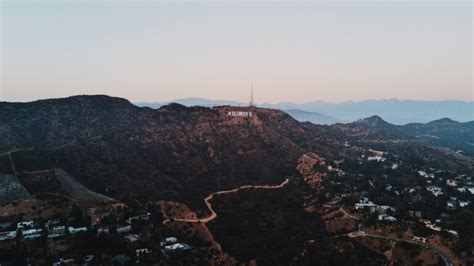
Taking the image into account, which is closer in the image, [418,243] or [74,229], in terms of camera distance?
[418,243]

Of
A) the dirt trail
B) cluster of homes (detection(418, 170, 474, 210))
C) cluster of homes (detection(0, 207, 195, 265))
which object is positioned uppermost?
the dirt trail

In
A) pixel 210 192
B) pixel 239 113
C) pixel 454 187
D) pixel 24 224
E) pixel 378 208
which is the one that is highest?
pixel 239 113

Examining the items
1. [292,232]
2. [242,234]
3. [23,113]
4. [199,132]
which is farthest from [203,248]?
[23,113]

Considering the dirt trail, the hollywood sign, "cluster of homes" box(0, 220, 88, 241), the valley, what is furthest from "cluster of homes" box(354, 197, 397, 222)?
the hollywood sign

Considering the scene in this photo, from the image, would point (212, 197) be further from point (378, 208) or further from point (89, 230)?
point (378, 208)

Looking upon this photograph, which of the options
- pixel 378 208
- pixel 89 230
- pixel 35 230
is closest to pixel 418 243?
pixel 378 208

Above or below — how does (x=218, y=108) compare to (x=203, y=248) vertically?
above

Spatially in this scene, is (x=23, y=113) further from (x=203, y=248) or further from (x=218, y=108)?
(x=203, y=248)

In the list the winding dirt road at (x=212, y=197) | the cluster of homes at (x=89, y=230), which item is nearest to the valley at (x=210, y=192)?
the cluster of homes at (x=89, y=230)

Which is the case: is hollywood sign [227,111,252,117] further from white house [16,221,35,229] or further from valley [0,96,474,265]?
white house [16,221,35,229]

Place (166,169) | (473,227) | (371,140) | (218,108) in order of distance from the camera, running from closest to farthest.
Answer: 1. (473,227)
2. (166,169)
3. (218,108)
4. (371,140)

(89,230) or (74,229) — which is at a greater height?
(89,230)
